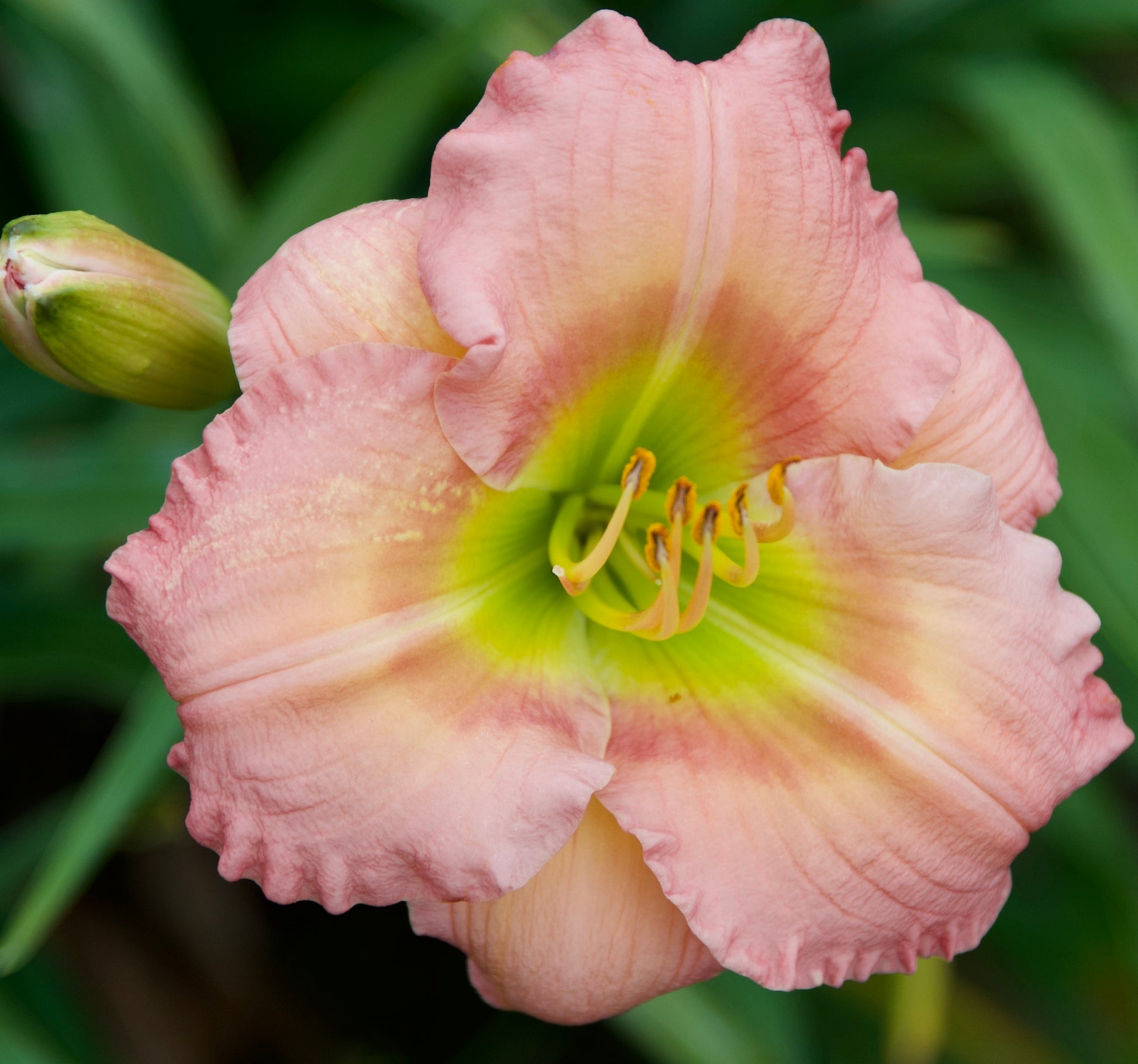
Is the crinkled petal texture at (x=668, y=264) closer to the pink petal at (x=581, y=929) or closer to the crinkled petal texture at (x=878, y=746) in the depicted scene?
the crinkled petal texture at (x=878, y=746)

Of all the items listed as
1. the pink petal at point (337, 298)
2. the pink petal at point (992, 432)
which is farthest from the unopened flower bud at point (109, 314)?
the pink petal at point (992, 432)

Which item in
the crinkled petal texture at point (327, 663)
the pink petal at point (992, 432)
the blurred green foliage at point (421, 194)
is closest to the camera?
the crinkled petal texture at point (327, 663)

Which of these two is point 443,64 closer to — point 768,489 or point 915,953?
point 768,489

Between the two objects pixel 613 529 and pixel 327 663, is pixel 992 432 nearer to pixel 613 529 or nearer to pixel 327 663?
pixel 613 529

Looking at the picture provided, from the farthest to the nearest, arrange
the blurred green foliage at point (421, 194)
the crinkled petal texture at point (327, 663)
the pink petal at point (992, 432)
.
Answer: the blurred green foliage at point (421, 194) → the pink petal at point (992, 432) → the crinkled petal texture at point (327, 663)

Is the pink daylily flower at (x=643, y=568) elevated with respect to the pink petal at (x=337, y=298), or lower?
lower

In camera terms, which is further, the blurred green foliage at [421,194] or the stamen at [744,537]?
the blurred green foliage at [421,194]

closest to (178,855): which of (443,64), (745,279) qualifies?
(443,64)

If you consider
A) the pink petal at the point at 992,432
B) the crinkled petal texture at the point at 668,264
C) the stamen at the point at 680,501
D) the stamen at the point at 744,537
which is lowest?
the pink petal at the point at 992,432
